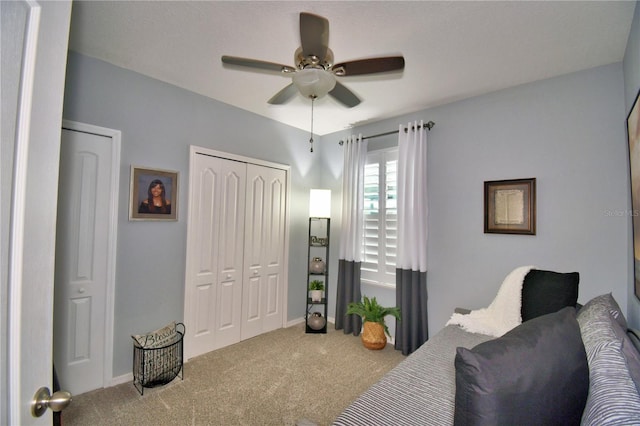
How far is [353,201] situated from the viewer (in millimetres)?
3607

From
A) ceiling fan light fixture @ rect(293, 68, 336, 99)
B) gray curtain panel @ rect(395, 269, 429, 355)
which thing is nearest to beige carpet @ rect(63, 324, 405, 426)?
gray curtain panel @ rect(395, 269, 429, 355)

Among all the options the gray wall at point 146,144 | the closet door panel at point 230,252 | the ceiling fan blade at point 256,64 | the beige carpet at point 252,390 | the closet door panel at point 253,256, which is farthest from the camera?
the closet door panel at point 253,256

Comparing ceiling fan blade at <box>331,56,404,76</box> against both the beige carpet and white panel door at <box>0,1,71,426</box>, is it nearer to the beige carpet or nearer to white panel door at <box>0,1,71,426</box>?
white panel door at <box>0,1,71,426</box>

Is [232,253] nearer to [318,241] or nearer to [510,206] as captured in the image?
[318,241]

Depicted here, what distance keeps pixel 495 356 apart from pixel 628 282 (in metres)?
2.08

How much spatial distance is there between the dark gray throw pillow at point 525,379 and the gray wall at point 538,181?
1664mm

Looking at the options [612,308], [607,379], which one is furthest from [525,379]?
[612,308]

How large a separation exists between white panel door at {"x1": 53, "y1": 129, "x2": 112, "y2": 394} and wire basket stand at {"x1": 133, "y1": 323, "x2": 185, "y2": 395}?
0.95 ft

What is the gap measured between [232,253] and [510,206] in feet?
9.47

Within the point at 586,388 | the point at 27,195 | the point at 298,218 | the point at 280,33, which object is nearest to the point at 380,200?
the point at 298,218

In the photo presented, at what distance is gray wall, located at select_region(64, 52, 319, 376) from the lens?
232 centimetres

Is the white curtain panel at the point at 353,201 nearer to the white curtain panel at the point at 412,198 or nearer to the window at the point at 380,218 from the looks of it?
the window at the point at 380,218

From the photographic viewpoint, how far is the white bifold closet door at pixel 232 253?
2932 millimetres

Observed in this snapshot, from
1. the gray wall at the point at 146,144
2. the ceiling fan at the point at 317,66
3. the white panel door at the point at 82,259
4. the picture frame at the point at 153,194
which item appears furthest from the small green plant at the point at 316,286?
the ceiling fan at the point at 317,66
